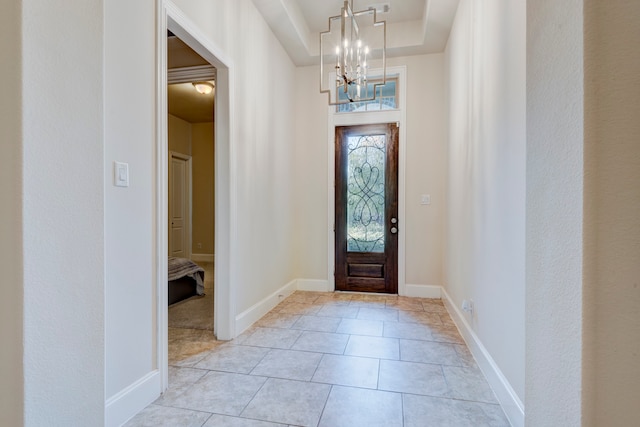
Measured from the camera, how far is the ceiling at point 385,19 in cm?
321

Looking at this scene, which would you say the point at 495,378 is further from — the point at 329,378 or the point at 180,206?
the point at 180,206

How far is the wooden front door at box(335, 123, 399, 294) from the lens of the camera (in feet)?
13.6

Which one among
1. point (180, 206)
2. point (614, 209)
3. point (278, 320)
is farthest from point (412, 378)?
point (180, 206)

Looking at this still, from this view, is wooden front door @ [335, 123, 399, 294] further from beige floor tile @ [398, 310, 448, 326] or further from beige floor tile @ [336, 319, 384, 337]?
beige floor tile @ [336, 319, 384, 337]

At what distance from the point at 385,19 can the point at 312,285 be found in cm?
355

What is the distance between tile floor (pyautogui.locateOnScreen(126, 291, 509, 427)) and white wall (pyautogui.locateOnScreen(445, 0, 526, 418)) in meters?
Result: 0.31

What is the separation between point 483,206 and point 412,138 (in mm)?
2094

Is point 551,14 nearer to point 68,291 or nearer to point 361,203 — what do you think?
point 68,291

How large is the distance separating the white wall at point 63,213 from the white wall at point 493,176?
6.09 feet

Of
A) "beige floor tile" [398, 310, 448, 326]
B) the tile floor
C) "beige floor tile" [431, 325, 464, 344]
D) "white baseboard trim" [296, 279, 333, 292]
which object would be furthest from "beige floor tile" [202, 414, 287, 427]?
"white baseboard trim" [296, 279, 333, 292]

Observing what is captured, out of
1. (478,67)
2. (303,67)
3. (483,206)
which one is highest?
(303,67)

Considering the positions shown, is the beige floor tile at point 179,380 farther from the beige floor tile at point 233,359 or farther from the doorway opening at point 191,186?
the doorway opening at point 191,186

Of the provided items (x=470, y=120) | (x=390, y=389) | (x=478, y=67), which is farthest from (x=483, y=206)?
(x=390, y=389)

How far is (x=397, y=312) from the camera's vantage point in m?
3.42
